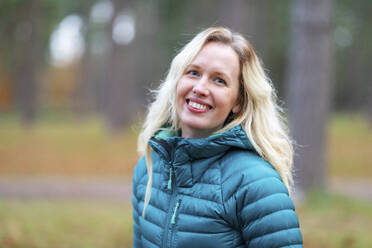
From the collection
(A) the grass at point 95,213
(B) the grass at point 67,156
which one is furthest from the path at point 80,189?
(B) the grass at point 67,156

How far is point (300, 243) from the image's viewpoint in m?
1.96

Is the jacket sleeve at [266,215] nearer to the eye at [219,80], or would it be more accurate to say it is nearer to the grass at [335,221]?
the eye at [219,80]

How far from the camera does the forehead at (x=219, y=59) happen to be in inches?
90.3

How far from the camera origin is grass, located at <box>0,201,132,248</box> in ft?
15.5

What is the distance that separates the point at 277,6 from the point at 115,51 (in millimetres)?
12968

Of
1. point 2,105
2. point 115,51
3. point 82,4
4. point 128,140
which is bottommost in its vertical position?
point 2,105

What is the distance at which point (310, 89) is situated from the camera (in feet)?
24.7

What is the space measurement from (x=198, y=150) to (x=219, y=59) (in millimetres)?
524

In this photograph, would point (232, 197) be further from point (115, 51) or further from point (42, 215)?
point (115, 51)

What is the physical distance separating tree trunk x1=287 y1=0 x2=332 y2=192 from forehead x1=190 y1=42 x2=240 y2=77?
5.49 meters

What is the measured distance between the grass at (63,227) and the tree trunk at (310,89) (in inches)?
134

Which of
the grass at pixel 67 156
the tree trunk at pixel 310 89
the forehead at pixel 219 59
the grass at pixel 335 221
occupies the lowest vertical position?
the grass at pixel 67 156

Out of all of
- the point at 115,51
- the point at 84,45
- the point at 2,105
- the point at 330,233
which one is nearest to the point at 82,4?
the point at 84,45

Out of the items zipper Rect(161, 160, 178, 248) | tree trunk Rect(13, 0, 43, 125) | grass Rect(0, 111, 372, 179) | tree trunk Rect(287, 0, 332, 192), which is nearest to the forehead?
zipper Rect(161, 160, 178, 248)
